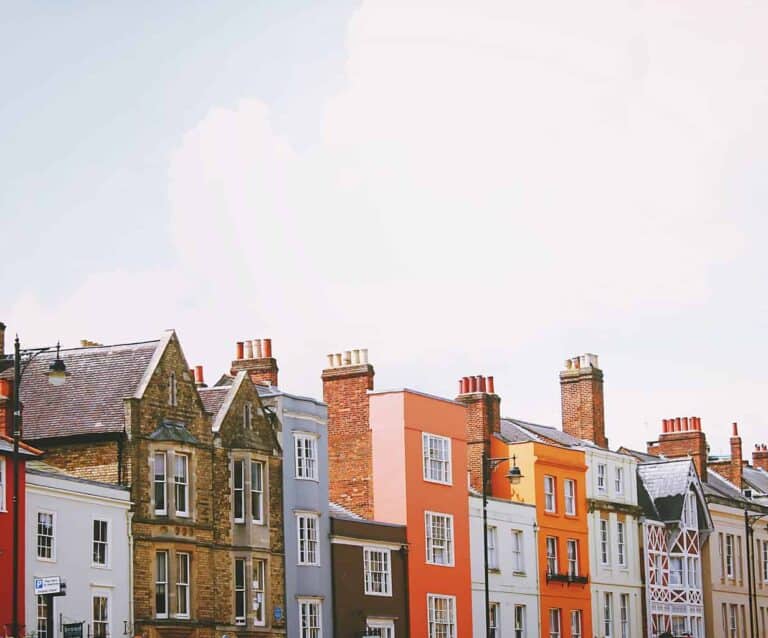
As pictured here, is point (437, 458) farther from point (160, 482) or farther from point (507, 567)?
Result: point (160, 482)

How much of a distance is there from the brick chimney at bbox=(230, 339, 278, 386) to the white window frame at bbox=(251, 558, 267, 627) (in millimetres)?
8780

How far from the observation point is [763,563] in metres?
94.7

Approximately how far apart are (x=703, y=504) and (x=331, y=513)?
95.6 feet

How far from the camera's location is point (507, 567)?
71.8m

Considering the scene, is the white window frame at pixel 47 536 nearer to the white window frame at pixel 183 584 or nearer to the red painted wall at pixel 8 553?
the red painted wall at pixel 8 553

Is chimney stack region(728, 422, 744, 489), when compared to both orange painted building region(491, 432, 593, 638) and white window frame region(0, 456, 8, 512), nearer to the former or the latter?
orange painted building region(491, 432, 593, 638)

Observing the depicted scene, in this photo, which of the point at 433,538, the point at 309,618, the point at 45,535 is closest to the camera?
the point at 45,535

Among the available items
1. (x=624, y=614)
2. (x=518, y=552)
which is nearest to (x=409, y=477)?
(x=518, y=552)

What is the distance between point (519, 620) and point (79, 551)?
2658 cm

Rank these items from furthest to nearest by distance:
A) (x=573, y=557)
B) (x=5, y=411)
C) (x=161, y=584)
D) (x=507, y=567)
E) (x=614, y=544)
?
(x=614, y=544)
(x=573, y=557)
(x=507, y=567)
(x=161, y=584)
(x=5, y=411)

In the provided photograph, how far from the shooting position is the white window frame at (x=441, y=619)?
219ft

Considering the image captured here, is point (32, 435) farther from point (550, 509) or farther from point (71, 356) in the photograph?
point (550, 509)

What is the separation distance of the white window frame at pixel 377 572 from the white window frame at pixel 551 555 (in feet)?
38.1

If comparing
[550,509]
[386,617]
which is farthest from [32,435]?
[550,509]
